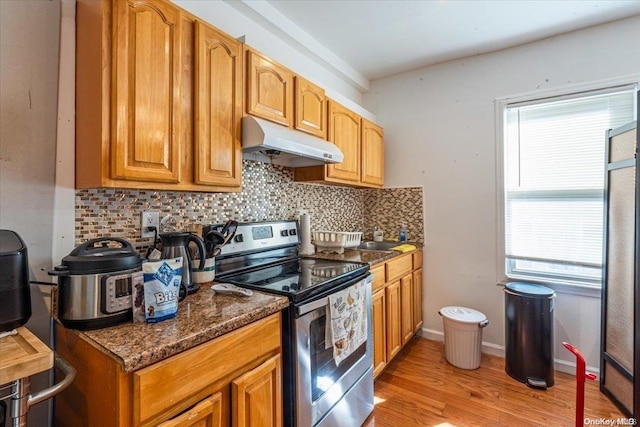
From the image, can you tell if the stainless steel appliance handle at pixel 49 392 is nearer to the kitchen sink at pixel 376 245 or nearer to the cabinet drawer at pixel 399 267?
the cabinet drawer at pixel 399 267

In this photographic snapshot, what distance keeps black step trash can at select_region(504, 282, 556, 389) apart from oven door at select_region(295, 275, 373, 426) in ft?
3.91

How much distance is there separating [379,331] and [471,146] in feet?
6.00

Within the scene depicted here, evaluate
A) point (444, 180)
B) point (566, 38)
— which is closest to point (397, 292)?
point (444, 180)

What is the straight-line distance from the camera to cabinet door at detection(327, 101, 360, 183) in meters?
2.29

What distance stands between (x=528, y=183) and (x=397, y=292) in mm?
1432

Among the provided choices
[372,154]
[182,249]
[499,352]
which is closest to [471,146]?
[372,154]

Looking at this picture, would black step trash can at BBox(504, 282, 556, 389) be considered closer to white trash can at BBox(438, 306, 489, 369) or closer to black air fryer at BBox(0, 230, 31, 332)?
white trash can at BBox(438, 306, 489, 369)

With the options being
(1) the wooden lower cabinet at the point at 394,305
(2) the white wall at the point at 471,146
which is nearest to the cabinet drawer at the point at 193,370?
(1) the wooden lower cabinet at the point at 394,305

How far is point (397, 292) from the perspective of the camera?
7.84 feet

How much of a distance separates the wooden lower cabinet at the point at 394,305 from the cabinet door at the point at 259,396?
984mm

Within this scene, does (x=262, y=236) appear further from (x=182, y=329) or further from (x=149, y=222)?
(x=182, y=329)

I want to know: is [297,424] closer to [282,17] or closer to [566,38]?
[282,17]

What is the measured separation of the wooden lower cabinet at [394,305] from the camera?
2086 millimetres

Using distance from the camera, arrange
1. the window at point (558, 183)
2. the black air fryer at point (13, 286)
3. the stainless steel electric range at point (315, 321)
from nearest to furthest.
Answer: the black air fryer at point (13, 286), the stainless steel electric range at point (315, 321), the window at point (558, 183)
